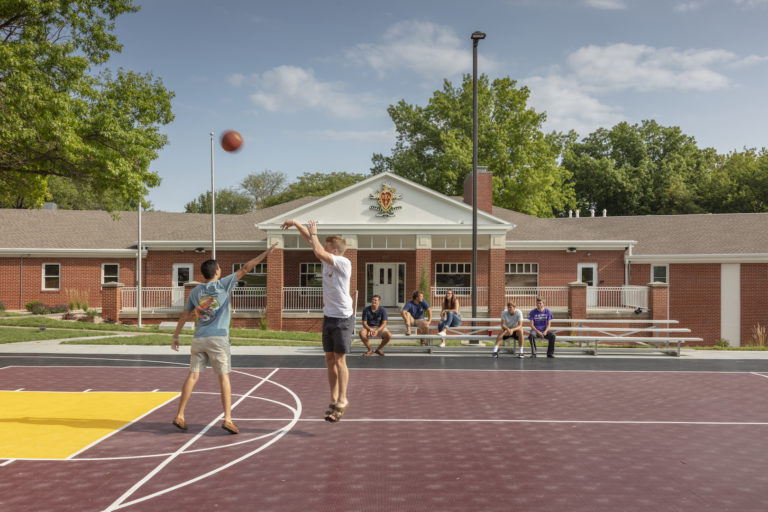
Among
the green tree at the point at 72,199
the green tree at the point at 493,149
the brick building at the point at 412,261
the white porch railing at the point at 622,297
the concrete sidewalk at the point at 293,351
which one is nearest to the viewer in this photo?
the concrete sidewalk at the point at 293,351

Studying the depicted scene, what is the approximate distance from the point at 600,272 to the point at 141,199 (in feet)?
71.1

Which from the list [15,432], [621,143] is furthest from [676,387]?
[621,143]

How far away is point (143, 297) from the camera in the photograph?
25.9 metres

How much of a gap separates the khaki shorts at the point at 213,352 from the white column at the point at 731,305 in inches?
1070

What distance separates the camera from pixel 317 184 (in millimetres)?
65500

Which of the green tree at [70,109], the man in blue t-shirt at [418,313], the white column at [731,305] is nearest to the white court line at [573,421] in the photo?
the man in blue t-shirt at [418,313]

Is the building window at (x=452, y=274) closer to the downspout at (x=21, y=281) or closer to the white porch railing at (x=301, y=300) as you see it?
the white porch railing at (x=301, y=300)

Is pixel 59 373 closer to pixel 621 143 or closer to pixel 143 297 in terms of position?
pixel 143 297

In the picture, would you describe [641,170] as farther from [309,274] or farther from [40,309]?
[40,309]

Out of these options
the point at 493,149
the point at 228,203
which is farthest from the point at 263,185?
the point at 493,149

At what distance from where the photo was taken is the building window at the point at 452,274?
28391 mm

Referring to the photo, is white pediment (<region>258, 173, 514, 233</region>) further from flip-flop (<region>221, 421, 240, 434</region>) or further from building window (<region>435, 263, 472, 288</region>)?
flip-flop (<region>221, 421, 240, 434</region>)

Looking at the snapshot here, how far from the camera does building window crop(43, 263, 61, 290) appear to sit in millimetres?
28938

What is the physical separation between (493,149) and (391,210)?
859 inches
